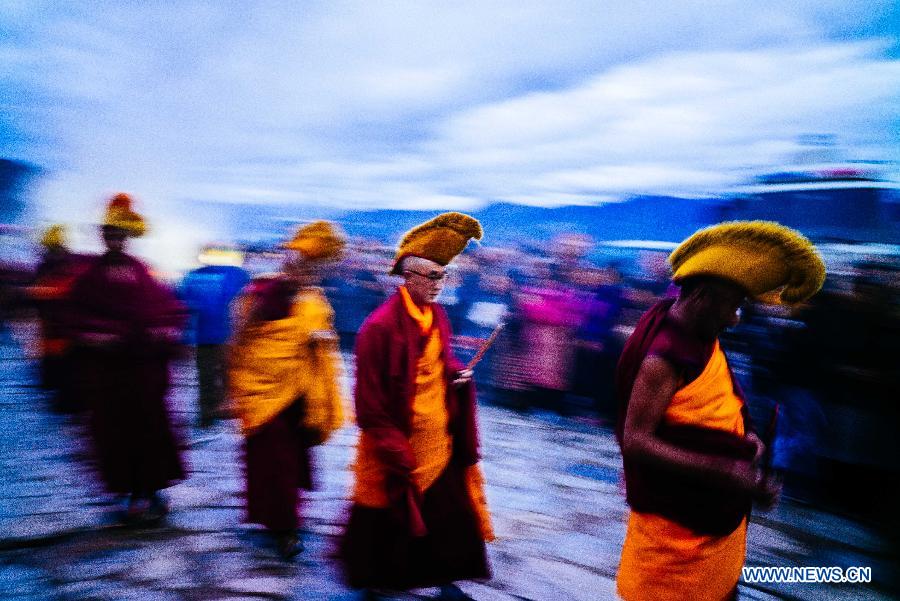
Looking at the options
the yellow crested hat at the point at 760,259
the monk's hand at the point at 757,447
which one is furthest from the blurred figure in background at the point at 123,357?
the monk's hand at the point at 757,447

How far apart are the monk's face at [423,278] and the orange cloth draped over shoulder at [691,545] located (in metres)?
1.31

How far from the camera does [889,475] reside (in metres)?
4.43

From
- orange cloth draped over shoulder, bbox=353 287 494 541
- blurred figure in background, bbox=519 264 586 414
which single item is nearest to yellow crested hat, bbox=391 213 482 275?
orange cloth draped over shoulder, bbox=353 287 494 541

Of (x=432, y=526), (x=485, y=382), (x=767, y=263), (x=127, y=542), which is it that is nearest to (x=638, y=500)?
(x=767, y=263)

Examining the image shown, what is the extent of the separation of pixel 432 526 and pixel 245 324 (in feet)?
5.43

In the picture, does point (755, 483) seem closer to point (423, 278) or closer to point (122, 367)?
point (423, 278)

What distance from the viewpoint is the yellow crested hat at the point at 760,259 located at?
177 centimetres

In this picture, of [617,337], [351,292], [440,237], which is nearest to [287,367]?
[440,237]

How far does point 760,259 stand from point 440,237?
1413mm

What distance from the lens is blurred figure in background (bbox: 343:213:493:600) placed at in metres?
2.66

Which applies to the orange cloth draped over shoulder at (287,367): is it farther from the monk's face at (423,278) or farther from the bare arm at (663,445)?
the bare arm at (663,445)

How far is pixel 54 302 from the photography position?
482 centimetres

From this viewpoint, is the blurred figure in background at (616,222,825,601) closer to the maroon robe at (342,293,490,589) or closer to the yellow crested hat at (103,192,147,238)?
the maroon robe at (342,293,490,589)

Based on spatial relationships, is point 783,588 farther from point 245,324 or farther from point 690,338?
point 245,324
